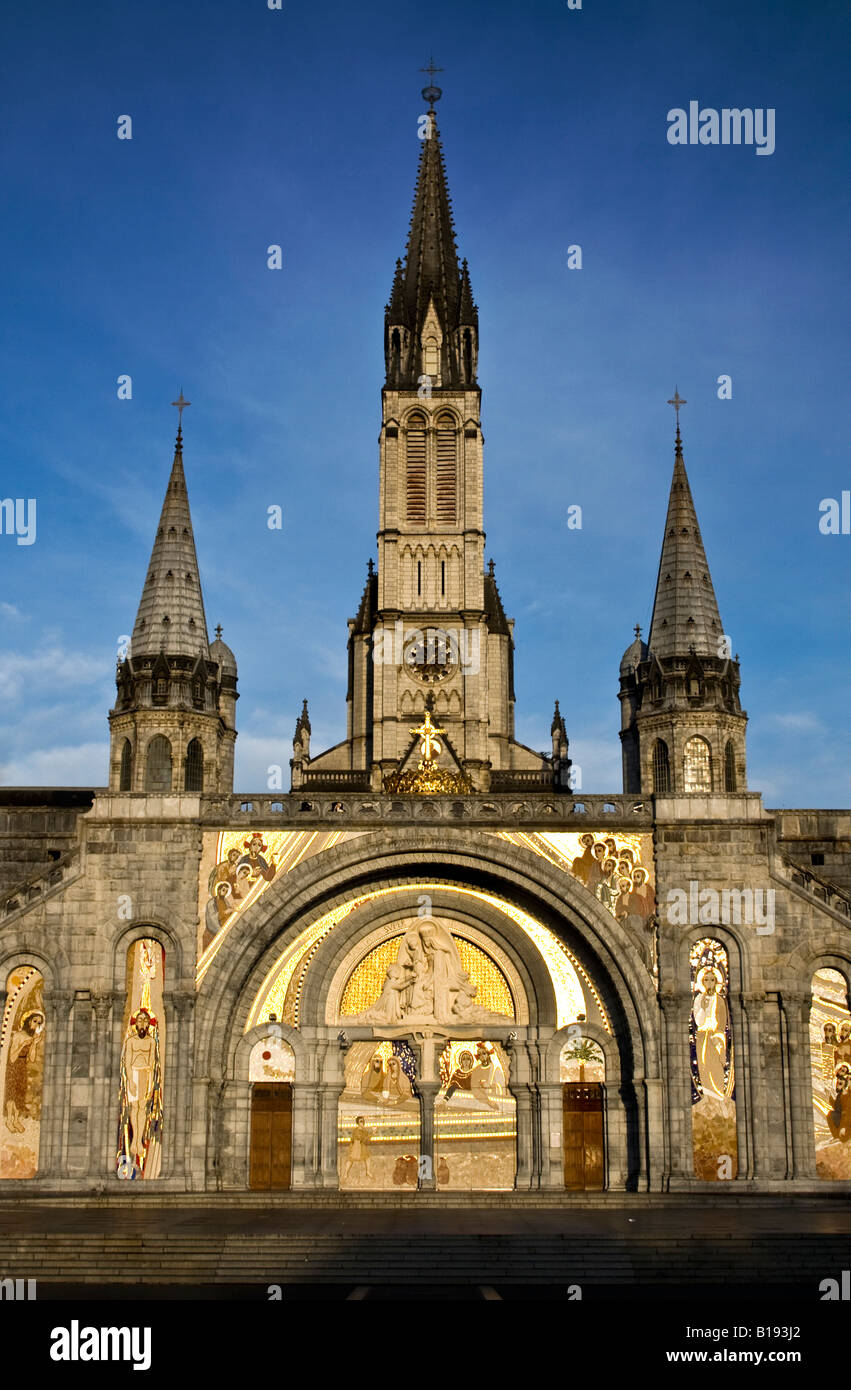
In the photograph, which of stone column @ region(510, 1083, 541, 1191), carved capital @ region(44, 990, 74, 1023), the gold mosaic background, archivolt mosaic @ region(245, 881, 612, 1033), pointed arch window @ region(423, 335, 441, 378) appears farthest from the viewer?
pointed arch window @ region(423, 335, 441, 378)

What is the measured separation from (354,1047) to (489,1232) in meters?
9.65

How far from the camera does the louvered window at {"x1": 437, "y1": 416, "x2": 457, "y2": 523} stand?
70062 millimetres

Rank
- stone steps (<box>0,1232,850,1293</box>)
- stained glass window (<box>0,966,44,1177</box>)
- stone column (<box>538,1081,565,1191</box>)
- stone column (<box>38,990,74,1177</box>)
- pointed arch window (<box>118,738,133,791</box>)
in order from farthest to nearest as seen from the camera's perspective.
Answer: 1. pointed arch window (<box>118,738,133,791</box>)
2. stone column (<box>538,1081,565,1191</box>)
3. stained glass window (<box>0,966,44,1177</box>)
4. stone column (<box>38,990,74,1177</box>)
5. stone steps (<box>0,1232,850,1293</box>)

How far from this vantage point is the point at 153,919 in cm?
3381

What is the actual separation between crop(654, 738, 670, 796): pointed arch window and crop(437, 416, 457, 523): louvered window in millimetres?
21948

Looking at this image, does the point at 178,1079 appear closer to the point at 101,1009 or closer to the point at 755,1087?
the point at 101,1009

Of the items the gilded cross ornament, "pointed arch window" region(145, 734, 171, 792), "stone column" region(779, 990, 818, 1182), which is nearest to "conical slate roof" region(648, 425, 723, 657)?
the gilded cross ornament

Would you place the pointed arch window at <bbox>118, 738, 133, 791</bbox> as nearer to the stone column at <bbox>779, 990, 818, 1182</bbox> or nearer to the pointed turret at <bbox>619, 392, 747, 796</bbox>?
the pointed turret at <bbox>619, 392, 747, 796</bbox>

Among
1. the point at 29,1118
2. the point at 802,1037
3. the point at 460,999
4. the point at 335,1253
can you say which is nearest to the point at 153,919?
the point at 29,1118

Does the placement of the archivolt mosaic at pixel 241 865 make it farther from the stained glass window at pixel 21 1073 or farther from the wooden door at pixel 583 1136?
the wooden door at pixel 583 1136

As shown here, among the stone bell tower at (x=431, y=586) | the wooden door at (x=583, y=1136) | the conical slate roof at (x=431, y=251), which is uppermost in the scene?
the conical slate roof at (x=431, y=251)

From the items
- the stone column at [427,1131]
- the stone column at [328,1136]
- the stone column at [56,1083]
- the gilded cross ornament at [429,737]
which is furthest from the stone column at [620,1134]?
the stone column at [56,1083]

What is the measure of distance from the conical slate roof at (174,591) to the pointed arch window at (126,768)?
127 inches

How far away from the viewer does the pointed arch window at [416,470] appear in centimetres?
7012
